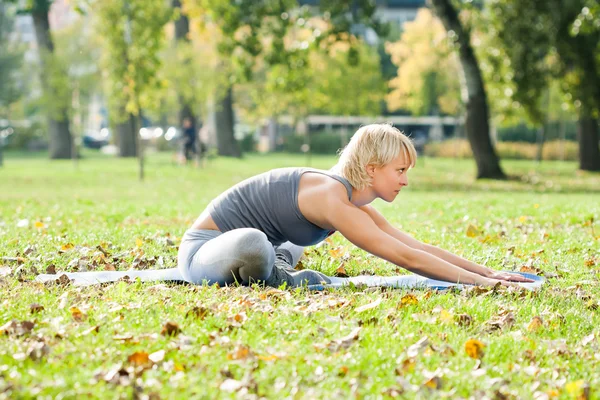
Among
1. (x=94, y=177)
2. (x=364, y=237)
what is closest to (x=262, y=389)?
(x=364, y=237)

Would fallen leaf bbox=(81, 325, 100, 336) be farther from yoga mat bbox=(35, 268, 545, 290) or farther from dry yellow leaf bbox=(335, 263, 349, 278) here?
dry yellow leaf bbox=(335, 263, 349, 278)

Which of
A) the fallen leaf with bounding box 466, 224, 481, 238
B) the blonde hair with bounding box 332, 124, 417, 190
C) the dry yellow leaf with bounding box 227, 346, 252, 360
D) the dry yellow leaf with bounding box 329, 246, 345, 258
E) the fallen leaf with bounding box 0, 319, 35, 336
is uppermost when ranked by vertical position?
the blonde hair with bounding box 332, 124, 417, 190

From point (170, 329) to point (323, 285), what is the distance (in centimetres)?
172

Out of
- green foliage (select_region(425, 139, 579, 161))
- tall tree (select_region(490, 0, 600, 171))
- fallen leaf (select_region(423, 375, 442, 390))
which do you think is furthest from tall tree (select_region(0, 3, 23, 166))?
fallen leaf (select_region(423, 375, 442, 390))

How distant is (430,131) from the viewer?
85.6m

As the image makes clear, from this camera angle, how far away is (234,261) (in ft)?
18.4

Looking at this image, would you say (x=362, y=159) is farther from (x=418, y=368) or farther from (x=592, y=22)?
(x=592, y=22)

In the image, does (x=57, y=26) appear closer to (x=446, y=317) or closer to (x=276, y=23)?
(x=276, y=23)

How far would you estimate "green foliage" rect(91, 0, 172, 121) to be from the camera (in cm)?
2072

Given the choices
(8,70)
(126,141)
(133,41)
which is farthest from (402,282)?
(8,70)

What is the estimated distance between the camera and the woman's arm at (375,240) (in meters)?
5.45

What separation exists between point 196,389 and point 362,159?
Answer: 90.8 inches

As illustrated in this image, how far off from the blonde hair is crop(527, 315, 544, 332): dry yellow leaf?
127 cm

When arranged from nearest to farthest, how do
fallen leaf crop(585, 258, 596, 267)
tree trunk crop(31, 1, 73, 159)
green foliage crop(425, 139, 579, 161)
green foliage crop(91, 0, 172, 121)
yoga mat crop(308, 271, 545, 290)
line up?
yoga mat crop(308, 271, 545, 290)
fallen leaf crop(585, 258, 596, 267)
green foliage crop(91, 0, 172, 121)
tree trunk crop(31, 1, 73, 159)
green foliage crop(425, 139, 579, 161)
